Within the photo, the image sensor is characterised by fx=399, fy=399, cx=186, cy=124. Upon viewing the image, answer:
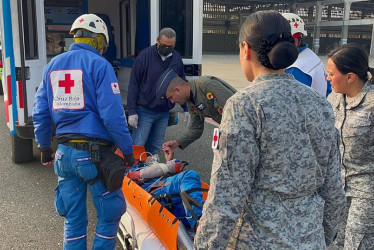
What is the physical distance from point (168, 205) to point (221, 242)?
145cm

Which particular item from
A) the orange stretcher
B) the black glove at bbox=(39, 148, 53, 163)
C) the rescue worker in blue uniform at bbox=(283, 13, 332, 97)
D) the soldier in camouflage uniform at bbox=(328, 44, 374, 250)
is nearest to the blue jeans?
the orange stretcher

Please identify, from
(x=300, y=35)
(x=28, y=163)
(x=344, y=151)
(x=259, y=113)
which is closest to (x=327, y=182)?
(x=259, y=113)

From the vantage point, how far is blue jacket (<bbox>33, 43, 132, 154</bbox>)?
2582 mm

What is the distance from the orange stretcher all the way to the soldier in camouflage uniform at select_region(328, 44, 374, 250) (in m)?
0.98

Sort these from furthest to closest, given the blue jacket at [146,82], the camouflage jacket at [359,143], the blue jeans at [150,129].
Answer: the blue jeans at [150,129], the blue jacket at [146,82], the camouflage jacket at [359,143]

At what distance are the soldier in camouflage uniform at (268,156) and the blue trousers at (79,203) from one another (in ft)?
4.52

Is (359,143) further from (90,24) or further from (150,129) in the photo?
(150,129)

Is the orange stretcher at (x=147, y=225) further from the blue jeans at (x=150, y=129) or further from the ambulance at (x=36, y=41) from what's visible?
the ambulance at (x=36, y=41)

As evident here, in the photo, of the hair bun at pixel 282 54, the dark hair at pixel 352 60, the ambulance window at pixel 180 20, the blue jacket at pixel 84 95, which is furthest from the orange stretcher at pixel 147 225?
the ambulance window at pixel 180 20

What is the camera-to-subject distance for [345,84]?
2432 millimetres

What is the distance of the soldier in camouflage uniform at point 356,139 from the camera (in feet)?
7.63

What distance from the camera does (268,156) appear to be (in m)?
1.41

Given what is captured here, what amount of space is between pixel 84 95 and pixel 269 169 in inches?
61.4

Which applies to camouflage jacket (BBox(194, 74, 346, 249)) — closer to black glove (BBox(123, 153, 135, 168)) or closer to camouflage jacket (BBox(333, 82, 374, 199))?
camouflage jacket (BBox(333, 82, 374, 199))
